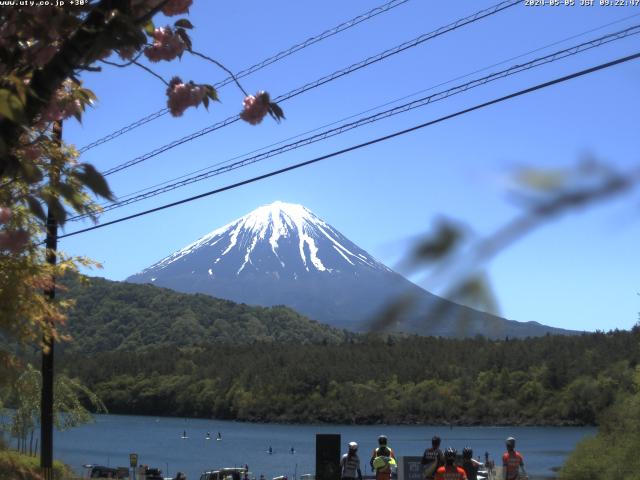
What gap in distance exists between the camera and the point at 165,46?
15.7 feet

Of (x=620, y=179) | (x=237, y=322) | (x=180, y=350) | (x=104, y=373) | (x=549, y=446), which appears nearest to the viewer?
(x=620, y=179)

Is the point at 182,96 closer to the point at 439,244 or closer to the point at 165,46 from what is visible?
the point at 165,46

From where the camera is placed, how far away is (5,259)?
29.1 ft

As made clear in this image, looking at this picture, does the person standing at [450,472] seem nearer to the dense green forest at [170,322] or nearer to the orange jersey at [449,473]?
the orange jersey at [449,473]

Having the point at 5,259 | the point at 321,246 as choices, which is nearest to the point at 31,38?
the point at 321,246

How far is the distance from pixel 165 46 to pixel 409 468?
426 inches

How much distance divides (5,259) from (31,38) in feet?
17.5

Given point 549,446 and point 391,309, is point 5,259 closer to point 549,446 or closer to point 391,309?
point 391,309

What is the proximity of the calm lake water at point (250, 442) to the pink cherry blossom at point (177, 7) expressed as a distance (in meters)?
49.3

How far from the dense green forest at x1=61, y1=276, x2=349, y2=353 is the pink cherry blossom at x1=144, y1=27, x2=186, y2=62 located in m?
85.9

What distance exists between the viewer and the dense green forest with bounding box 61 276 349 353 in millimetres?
109250

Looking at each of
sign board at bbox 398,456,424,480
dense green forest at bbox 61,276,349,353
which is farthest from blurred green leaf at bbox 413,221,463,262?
dense green forest at bbox 61,276,349,353

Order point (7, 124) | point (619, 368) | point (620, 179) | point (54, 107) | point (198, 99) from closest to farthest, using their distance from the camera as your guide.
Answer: point (620, 179) → point (619, 368) → point (7, 124) → point (54, 107) → point (198, 99)

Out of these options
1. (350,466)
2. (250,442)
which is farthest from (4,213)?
(250,442)
